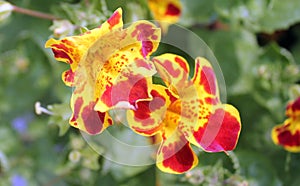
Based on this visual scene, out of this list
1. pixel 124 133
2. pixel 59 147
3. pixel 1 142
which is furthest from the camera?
pixel 59 147

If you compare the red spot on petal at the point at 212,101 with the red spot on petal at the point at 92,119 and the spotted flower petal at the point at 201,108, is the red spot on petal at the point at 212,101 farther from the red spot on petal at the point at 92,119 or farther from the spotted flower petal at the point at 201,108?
the red spot on petal at the point at 92,119

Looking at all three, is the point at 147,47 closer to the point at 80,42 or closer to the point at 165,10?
the point at 80,42

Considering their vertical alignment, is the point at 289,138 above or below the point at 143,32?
below

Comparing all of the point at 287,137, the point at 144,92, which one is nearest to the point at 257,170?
the point at 287,137

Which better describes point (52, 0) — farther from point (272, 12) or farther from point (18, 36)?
point (272, 12)

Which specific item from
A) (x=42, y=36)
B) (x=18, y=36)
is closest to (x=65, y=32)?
(x=42, y=36)

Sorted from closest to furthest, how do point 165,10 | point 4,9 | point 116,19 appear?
point 116,19, point 4,9, point 165,10

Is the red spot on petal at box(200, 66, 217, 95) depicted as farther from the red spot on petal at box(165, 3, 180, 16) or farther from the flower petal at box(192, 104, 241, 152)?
the red spot on petal at box(165, 3, 180, 16)
